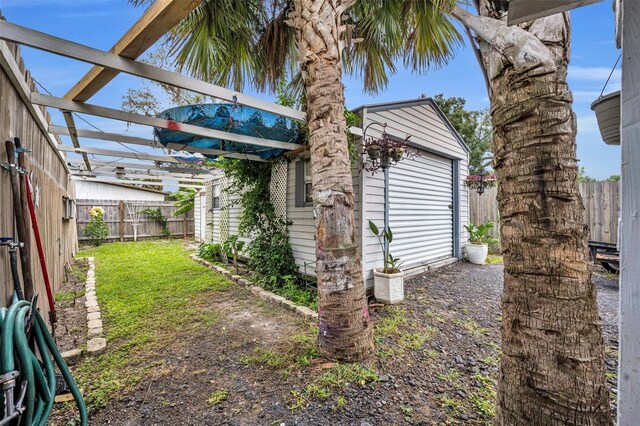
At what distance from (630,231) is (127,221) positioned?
48.6 ft

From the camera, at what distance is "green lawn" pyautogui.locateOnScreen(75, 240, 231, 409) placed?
8.13ft

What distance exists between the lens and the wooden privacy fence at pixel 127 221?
11.3m

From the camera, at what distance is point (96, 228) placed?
1123cm

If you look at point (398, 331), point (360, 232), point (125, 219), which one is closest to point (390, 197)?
point (360, 232)

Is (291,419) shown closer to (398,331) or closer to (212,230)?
(398,331)

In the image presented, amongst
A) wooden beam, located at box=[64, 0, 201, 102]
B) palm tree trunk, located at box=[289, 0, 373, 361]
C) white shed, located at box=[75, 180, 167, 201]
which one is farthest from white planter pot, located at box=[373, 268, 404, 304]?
white shed, located at box=[75, 180, 167, 201]

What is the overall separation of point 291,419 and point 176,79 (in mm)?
2997

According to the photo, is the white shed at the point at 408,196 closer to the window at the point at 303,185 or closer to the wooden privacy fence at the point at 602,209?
the window at the point at 303,185

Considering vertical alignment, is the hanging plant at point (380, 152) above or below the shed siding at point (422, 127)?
below

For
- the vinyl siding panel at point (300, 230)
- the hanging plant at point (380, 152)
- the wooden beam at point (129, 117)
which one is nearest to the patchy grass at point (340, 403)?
the vinyl siding panel at point (300, 230)

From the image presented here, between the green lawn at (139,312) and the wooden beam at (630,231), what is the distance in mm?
3047

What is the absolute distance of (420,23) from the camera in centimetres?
409

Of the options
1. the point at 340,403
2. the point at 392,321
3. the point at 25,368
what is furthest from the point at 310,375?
the point at 25,368

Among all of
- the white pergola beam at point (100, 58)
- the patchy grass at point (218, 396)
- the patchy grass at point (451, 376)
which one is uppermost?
the white pergola beam at point (100, 58)
